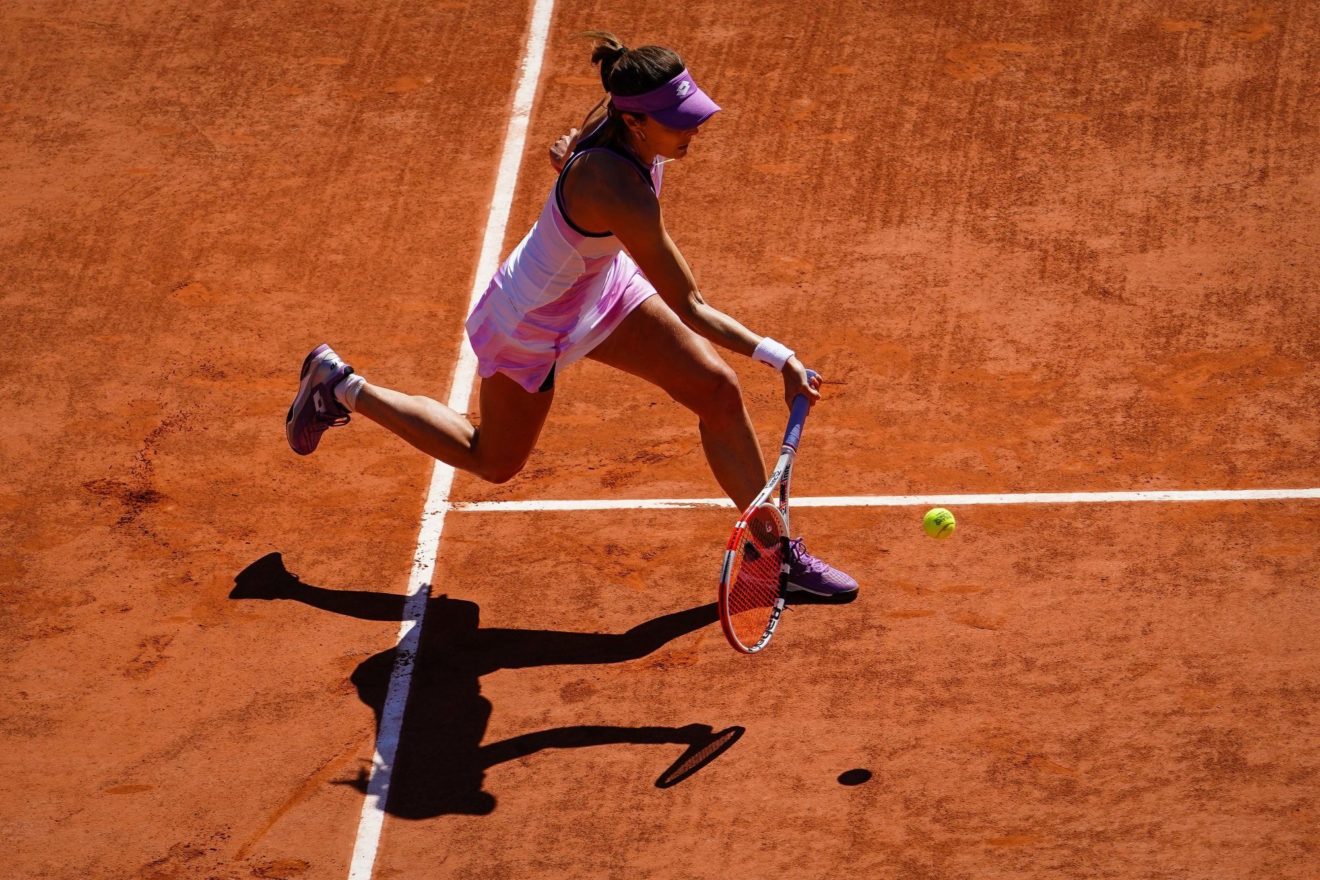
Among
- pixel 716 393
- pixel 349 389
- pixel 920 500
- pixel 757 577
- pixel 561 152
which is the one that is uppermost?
pixel 561 152

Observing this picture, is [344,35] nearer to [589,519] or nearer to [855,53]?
[855,53]

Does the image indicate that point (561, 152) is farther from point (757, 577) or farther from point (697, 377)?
point (757, 577)

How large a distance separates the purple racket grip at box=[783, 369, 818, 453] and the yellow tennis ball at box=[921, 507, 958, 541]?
83cm

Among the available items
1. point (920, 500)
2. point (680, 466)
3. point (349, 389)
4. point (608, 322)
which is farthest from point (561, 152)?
point (920, 500)

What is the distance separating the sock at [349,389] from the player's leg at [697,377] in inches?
34.9

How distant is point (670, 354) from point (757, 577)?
0.81 metres

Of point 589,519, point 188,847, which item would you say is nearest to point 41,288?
point 589,519

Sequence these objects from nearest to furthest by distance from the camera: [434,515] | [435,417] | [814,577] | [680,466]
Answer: [814,577] → [435,417] → [434,515] → [680,466]

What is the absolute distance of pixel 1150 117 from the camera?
7.91m

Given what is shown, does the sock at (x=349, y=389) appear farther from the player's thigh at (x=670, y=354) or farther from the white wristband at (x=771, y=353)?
the white wristband at (x=771, y=353)

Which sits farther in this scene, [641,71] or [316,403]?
[316,403]

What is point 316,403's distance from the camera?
224 inches

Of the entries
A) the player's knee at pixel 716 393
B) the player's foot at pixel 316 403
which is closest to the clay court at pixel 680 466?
the player's foot at pixel 316 403

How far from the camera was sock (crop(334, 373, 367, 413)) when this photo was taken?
5582 mm
